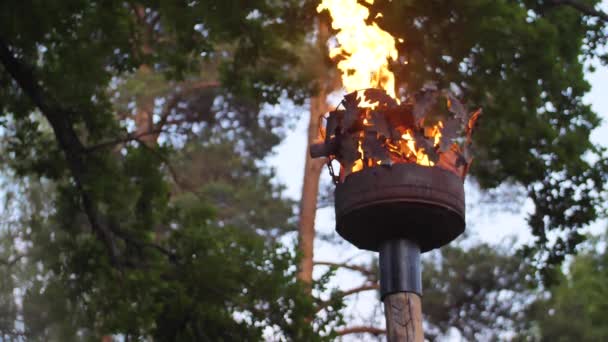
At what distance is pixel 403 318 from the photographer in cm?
550

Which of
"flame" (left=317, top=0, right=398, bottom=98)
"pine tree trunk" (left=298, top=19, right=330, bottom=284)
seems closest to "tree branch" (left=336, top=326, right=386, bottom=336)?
"pine tree trunk" (left=298, top=19, right=330, bottom=284)

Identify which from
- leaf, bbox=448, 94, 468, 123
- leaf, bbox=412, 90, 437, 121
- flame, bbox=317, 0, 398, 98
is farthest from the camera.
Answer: flame, bbox=317, 0, 398, 98

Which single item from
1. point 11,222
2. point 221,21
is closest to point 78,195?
point 221,21

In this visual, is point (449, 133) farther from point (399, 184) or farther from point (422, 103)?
point (399, 184)

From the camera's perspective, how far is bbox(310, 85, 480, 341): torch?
5527 mm

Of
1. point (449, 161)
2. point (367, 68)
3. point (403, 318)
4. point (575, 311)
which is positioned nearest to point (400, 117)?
point (449, 161)

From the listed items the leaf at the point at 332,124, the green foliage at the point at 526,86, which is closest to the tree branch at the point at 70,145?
the green foliage at the point at 526,86

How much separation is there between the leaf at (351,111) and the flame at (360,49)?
43cm

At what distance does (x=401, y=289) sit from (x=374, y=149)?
33.1 inches

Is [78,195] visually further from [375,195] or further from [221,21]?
[375,195]

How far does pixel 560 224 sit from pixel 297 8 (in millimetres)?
4295

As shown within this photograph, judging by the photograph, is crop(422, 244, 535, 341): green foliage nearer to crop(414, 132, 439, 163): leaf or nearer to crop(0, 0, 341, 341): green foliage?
crop(0, 0, 341, 341): green foliage

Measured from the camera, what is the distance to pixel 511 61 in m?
11.2

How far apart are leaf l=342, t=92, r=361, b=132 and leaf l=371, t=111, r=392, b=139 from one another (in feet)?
0.39
